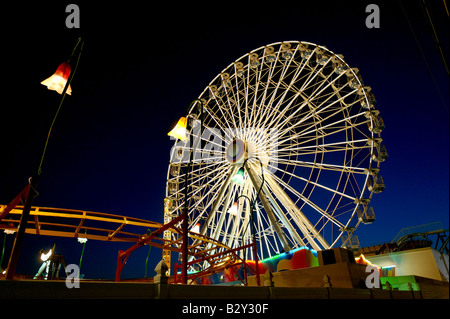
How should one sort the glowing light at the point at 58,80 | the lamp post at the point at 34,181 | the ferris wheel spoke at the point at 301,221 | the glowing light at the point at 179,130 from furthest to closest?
the ferris wheel spoke at the point at 301,221
the glowing light at the point at 179,130
the glowing light at the point at 58,80
the lamp post at the point at 34,181

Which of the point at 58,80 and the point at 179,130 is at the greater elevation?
the point at 58,80

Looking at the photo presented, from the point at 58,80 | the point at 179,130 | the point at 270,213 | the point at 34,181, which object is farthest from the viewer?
the point at 270,213

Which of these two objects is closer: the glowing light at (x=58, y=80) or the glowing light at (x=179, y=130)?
the glowing light at (x=58, y=80)

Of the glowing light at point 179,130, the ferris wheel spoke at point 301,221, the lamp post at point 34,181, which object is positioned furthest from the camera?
the ferris wheel spoke at point 301,221

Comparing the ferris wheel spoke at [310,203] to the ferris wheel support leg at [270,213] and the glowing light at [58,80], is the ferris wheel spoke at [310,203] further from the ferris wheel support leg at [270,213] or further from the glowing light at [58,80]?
the glowing light at [58,80]

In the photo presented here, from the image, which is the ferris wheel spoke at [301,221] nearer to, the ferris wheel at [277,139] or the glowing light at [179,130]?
the ferris wheel at [277,139]

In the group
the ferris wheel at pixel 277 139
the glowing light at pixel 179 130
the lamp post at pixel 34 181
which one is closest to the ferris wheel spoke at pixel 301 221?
the ferris wheel at pixel 277 139

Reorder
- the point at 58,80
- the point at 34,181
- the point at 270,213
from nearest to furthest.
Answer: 1. the point at 34,181
2. the point at 58,80
3. the point at 270,213

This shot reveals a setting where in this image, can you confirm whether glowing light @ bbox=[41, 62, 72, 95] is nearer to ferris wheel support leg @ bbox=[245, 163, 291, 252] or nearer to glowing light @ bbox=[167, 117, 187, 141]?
glowing light @ bbox=[167, 117, 187, 141]

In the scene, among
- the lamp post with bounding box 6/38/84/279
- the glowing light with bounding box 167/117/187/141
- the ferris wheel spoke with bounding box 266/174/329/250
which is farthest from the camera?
the ferris wheel spoke with bounding box 266/174/329/250

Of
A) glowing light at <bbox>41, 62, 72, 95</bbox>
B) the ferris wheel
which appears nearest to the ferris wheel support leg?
the ferris wheel

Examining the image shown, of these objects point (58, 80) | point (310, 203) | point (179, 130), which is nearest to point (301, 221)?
point (310, 203)

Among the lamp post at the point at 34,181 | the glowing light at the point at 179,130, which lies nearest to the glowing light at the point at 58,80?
the lamp post at the point at 34,181

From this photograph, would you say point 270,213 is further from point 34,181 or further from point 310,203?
point 34,181
